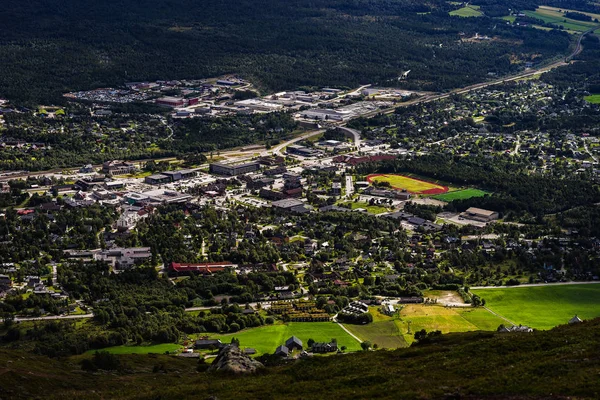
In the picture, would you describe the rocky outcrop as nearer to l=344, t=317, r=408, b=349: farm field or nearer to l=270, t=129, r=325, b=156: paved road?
l=344, t=317, r=408, b=349: farm field

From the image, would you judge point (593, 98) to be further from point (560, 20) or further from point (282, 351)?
point (282, 351)

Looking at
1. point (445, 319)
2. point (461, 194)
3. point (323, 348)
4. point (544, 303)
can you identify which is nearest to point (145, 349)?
point (323, 348)

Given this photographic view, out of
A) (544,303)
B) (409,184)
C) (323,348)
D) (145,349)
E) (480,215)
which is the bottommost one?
(409,184)

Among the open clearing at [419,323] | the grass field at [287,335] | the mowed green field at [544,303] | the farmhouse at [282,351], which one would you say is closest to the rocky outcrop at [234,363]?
the farmhouse at [282,351]

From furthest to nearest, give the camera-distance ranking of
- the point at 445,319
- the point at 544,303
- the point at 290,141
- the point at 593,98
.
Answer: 1. the point at 593,98
2. the point at 290,141
3. the point at 544,303
4. the point at 445,319

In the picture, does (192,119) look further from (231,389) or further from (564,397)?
(564,397)

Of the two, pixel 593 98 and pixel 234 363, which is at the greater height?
pixel 234 363
